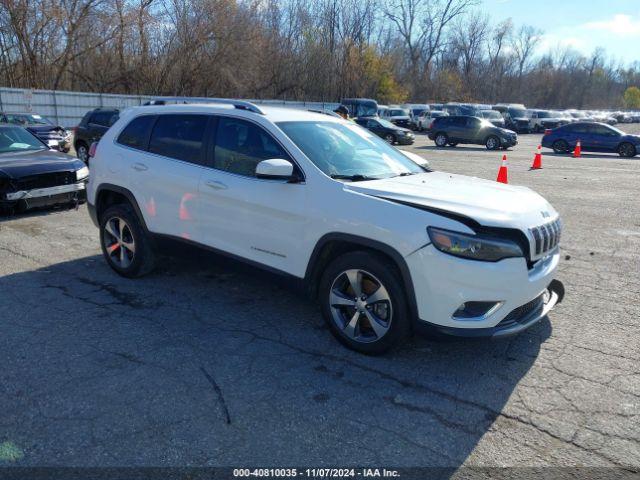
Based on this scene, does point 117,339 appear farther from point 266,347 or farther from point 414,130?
point 414,130

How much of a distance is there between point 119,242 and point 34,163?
4096 millimetres

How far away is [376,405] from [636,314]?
293cm

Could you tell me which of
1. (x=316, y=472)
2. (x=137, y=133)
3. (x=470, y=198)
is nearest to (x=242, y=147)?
(x=137, y=133)

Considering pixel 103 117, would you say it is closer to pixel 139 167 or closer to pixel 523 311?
pixel 139 167

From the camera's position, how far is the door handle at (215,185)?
453 cm

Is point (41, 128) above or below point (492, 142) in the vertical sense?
below

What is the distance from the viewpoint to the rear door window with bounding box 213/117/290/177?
4.38 meters

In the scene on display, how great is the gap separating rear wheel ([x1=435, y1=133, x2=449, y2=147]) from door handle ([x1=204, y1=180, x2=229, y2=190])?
79.1ft

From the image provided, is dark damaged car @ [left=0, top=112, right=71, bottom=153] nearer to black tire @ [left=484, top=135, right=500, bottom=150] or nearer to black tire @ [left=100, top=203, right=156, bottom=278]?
black tire @ [left=100, top=203, right=156, bottom=278]

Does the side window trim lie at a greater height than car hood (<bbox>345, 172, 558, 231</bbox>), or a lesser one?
greater

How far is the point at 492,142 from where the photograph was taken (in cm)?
2600

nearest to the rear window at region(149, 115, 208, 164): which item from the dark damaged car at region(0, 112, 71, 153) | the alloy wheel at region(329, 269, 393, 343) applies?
the alloy wheel at region(329, 269, 393, 343)

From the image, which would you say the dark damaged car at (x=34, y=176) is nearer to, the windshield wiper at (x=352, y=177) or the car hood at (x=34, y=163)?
the car hood at (x=34, y=163)

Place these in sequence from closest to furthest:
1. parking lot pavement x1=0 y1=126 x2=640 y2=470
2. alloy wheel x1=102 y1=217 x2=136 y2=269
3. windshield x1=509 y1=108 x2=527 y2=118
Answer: parking lot pavement x1=0 y1=126 x2=640 y2=470
alloy wheel x1=102 y1=217 x2=136 y2=269
windshield x1=509 y1=108 x2=527 y2=118
